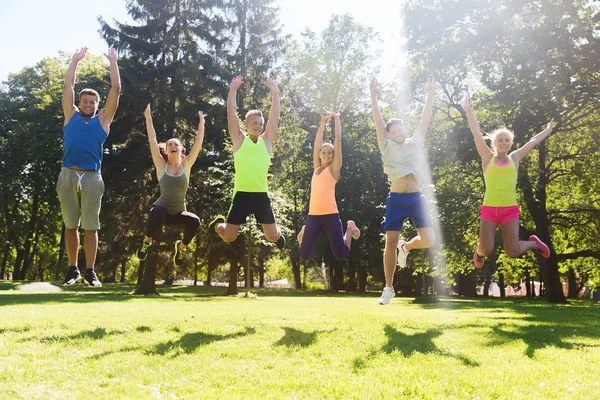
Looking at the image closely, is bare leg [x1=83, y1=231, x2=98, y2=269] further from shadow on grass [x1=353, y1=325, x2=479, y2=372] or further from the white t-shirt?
the white t-shirt

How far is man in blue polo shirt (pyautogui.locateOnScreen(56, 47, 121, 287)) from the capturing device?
254 inches

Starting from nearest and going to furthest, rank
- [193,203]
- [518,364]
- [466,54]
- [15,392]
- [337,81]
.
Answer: [15,392]
[518,364]
[466,54]
[193,203]
[337,81]

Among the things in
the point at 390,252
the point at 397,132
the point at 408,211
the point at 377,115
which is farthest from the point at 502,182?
the point at 377,115

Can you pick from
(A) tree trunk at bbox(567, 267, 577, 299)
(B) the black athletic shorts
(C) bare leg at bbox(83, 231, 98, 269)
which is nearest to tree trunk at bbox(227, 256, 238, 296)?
(C) bare leg at bbox(83, 231, 98, 269)

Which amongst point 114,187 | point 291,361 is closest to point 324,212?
point 291,361

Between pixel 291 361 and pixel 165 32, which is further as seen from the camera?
pixel 165 32

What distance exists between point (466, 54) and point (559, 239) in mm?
20512

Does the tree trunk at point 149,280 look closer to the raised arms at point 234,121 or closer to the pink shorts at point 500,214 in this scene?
the raised arms at point 234,121

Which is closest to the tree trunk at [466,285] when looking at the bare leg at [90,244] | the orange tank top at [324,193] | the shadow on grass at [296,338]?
the orange tank top at [324,193]

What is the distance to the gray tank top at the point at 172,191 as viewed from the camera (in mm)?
7555

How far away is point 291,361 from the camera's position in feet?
17.0

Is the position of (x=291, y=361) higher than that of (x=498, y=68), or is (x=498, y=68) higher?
(x=498, y=68)

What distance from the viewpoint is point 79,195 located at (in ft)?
21.6

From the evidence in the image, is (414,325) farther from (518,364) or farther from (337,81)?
(337,81)
